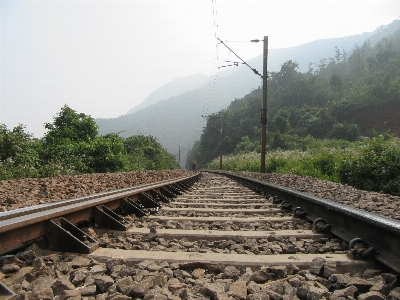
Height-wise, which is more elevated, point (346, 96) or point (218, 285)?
point (346, 96)

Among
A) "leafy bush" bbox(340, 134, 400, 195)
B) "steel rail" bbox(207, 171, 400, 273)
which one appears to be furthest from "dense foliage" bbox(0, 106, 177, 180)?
"leafy bush" bbox(340, 134, 400, 195)

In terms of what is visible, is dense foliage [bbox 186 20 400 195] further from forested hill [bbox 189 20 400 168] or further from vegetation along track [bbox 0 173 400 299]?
vegetation along track [bbox 0 173 400 299]

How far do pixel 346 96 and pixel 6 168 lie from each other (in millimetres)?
64906

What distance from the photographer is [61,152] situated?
12820 millimetres

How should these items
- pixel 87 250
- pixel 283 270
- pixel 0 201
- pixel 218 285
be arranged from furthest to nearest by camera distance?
1. pixel 0 201
2. pixel 87 250
3. pixel 283 270
4. pixel 218 285

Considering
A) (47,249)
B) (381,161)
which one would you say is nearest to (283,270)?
(47,249)

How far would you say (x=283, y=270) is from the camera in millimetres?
1596

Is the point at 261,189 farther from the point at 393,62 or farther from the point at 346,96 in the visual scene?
the point at 393,62

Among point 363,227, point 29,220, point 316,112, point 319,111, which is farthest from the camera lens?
point 316,112

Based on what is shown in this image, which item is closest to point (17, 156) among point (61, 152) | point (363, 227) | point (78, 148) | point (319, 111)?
point (61, 152)

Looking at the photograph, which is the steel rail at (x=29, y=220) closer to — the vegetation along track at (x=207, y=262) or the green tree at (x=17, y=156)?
the vegetation along track at (x=207, y=262)

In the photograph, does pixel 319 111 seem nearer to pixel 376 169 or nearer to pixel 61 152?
pixel 61 152

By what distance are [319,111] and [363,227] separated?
197 ft

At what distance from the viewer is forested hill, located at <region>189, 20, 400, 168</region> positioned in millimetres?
52531
